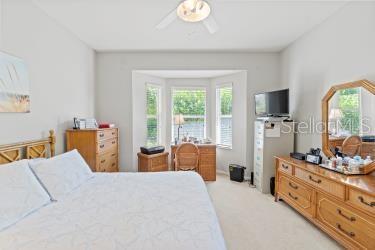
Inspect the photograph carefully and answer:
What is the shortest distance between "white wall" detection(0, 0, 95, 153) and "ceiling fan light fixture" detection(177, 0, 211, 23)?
1.79 meters

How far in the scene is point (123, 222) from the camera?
1.43m

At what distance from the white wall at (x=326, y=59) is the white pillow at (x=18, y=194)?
131 inches

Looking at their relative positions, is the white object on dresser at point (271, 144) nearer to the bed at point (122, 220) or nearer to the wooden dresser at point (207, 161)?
the wooden dresser at point (207, 161)

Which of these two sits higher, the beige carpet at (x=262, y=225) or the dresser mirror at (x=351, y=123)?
the dresser mirror at (x=351, y=123)

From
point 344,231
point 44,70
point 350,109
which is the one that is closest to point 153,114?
point 44,70

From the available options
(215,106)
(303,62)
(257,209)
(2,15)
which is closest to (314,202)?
(257,209)

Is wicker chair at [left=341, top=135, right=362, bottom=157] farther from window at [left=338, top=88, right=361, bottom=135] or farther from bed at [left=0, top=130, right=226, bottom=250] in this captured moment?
bed at [left=0, top=130, right=226, bottom=250]

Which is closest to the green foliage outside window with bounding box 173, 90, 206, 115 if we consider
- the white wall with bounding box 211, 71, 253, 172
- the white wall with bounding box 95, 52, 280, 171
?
the white wall with bounding box 211, 71, 253, 172

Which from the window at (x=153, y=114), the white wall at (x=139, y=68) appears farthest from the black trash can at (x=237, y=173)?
the window at (x=153, y=114)

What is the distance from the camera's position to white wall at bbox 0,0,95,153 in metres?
2.30

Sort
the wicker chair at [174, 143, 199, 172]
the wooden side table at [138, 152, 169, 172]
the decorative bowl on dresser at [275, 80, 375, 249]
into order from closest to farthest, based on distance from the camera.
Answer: the decorative bowl on dresser at [275, 80, 375, 249]
the wicker chair at [174, 143, 199, 172]
the wooden side table at [138, 152, 169, 172]

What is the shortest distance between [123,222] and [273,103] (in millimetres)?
3196

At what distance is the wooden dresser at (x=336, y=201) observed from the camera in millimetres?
1904

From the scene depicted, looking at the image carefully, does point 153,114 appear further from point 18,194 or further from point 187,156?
point 18,194
